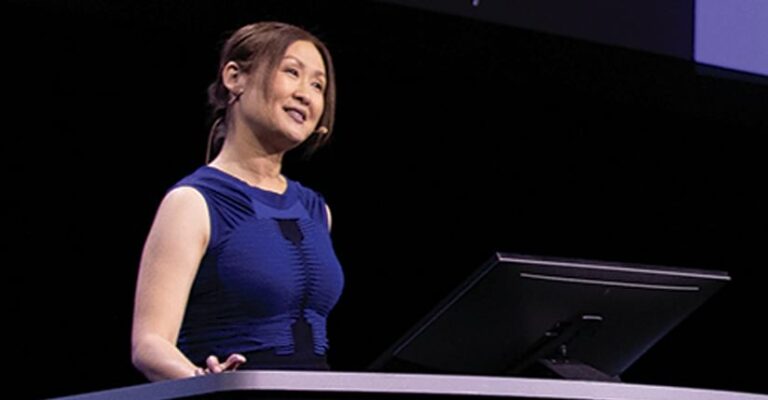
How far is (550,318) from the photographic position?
1.99m

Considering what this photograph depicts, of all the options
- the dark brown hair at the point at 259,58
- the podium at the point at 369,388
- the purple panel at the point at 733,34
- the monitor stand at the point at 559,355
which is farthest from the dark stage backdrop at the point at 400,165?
the podium at the point at 369,388

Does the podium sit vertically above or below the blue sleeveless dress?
below

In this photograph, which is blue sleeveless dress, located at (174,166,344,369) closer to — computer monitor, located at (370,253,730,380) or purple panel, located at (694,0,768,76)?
computer monitor, located at (370,253,730,380)

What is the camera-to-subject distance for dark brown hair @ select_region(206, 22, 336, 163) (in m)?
2.09

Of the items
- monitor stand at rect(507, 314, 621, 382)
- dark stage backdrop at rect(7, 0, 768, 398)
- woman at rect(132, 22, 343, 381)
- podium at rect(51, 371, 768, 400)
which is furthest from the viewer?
dark stage backdrop at rect(7, 0, 768, 398)

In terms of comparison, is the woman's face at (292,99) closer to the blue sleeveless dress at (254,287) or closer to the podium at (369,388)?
the blue sleeveless dress at (254,287)

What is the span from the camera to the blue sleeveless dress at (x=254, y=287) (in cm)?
193

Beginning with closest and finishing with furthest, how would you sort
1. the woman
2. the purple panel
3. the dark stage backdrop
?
the woman
the dark stage backdrop
the purple panel

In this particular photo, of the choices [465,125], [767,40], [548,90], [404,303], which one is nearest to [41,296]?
[404,303]

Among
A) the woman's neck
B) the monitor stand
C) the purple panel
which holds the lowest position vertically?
the monitor stand

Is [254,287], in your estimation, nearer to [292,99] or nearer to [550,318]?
[292,99]

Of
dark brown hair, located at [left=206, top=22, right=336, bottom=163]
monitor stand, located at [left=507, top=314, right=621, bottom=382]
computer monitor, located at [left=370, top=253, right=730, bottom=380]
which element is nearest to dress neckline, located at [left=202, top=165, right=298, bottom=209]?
dark brown hair, located at [left=206, top=22, right=336, bottom=163]

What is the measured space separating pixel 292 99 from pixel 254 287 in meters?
0.31

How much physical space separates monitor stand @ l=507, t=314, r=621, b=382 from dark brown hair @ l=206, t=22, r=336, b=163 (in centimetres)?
49
